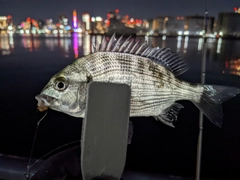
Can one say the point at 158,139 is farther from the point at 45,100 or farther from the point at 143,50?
the point at 45,100

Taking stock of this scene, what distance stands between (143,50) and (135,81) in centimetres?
24

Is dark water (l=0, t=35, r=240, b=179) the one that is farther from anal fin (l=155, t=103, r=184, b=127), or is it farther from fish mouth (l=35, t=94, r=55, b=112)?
fish mouth (l=35, t=94, r=55, b=112)

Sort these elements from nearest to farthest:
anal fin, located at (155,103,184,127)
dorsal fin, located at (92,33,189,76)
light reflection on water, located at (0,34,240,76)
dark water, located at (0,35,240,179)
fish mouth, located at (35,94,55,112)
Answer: fish mouth, located at (35,94,55,112) → dorsal fin, located at (92,33,189,76) → anal fin, located at (155,103,184,127) → dark water, located at (0,35,240,179) → light reflection on water, located at (0,34,240,76)

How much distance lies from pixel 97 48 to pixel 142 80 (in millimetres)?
352

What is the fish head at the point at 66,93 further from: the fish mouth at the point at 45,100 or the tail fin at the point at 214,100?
the tail fin at the point at 214,100

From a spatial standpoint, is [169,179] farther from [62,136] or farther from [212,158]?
[62,136]

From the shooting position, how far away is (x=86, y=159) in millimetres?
1406

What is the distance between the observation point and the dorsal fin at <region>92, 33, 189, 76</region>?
1.52 meters

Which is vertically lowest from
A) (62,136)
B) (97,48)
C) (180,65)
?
(62,136)

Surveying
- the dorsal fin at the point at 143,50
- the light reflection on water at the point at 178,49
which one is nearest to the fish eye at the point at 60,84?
the dorsal fin at the point at 143,50

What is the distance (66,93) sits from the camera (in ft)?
4.53

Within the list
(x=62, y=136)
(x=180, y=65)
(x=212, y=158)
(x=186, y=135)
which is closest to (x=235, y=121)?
(x=186, y=135)

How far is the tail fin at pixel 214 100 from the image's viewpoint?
1.72 meters

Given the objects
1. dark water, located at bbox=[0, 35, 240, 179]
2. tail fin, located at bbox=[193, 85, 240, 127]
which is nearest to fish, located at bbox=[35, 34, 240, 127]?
tail fin, located at bbox=[193, 85, 240, 127]
